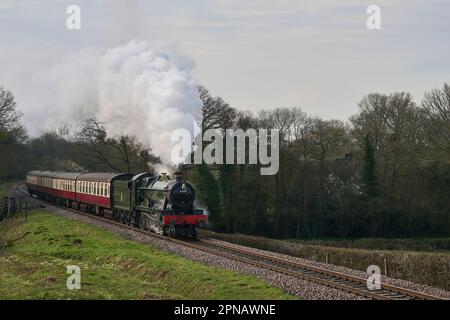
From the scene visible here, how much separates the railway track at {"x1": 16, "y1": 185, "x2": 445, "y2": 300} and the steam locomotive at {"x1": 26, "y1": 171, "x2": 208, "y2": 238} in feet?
3.05

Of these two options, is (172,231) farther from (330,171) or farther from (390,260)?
(330,171)

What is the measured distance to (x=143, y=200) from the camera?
31797 mm

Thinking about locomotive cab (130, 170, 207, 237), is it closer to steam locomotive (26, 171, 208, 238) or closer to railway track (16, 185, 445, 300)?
steam locomotive (26, 171, 208, 238)

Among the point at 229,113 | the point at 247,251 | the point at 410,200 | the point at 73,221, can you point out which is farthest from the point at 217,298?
the point at 410,200

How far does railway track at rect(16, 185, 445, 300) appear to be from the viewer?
659 inches

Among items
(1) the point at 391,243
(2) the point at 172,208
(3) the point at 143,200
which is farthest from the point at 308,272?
(1) the point at 391,243

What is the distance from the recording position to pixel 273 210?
56.6 m

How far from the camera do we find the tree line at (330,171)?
53281 mm

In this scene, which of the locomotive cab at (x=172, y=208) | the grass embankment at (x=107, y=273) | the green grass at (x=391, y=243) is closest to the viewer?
the grass embankment at (x=107, y=273)

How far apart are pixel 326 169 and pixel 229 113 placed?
42.3ft

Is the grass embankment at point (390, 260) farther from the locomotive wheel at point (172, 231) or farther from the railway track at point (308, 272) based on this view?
the locomotive wheel at point (172, 231)

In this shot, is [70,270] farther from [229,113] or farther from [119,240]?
[229,113]

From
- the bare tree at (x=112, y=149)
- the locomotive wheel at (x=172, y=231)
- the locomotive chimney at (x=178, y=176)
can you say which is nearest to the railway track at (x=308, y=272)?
the locomotive wheel at (x=172, y=231)

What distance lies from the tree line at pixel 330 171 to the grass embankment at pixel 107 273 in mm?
23471
